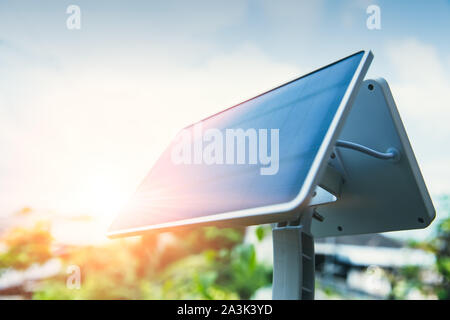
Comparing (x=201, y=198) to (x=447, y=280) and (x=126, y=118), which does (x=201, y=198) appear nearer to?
(x=126, y=118)

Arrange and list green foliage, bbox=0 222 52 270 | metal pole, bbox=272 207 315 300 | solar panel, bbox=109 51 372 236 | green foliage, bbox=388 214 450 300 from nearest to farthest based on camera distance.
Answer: solar panel, bbox=109 51 372 236 → metal pole, bbox=272 207 315 300 → green foliage, bbox=0 222 52 270 → green foliage, bbox=388 214 450 300

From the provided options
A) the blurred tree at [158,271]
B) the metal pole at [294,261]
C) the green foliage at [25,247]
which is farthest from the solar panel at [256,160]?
the green foliage at [25,247]

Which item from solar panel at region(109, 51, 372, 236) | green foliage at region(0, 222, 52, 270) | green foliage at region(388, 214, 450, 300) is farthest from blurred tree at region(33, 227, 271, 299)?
solar panel at region(109, 51, 372, 236)

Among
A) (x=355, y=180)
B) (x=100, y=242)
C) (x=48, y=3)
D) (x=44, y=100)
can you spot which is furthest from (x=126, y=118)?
(x=355, y=180)

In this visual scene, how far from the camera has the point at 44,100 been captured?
12.4 feet

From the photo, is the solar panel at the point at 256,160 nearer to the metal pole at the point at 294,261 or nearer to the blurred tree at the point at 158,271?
the metal pole at the point at 294,261

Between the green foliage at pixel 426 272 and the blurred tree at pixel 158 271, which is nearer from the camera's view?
the blurred tree at pixel 158 271

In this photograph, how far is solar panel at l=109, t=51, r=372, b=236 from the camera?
1.87 ft

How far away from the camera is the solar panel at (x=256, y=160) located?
57 cm

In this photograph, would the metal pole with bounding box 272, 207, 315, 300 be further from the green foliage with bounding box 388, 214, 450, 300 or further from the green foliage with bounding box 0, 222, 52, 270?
the green foliage with bounding box 388, 214, 450, 300

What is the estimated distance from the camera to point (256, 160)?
698 mm

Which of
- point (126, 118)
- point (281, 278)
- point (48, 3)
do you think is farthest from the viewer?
point (126, 118)

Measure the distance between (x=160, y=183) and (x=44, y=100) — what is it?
330 cm

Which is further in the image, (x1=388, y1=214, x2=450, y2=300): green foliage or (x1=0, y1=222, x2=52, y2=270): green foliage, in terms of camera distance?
(x1=388, y1=214, x2=450, y2=300): green foliage
